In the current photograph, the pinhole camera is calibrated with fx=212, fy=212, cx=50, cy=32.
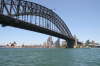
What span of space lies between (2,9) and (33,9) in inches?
1044

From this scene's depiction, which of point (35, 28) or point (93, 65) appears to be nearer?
point (93, 65)

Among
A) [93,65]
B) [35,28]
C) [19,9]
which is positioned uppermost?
A: [19,9]

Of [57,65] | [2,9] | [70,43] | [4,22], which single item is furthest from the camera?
[70,43]

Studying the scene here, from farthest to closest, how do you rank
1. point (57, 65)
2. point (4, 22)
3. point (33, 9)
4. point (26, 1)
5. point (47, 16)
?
point (47, 16), point (33, 9), point (26, 1), point (4, 22), point (57, 65)

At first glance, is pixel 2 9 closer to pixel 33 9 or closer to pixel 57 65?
pixel 33 9

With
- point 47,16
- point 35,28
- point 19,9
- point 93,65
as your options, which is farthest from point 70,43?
point 93,65

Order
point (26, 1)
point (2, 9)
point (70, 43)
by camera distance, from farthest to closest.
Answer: point (70, 43)
point (26, 1)
point (2, 9)

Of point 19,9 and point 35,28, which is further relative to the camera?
point 35,28

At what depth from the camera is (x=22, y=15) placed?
67.8 meters

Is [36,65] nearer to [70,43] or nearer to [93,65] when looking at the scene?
[93,65]

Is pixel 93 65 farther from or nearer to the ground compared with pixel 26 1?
nearer to the ground

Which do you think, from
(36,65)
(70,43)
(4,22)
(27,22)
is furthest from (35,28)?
(70,43)

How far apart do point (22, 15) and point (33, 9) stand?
11.9 metres

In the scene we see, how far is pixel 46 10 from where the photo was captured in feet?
294
